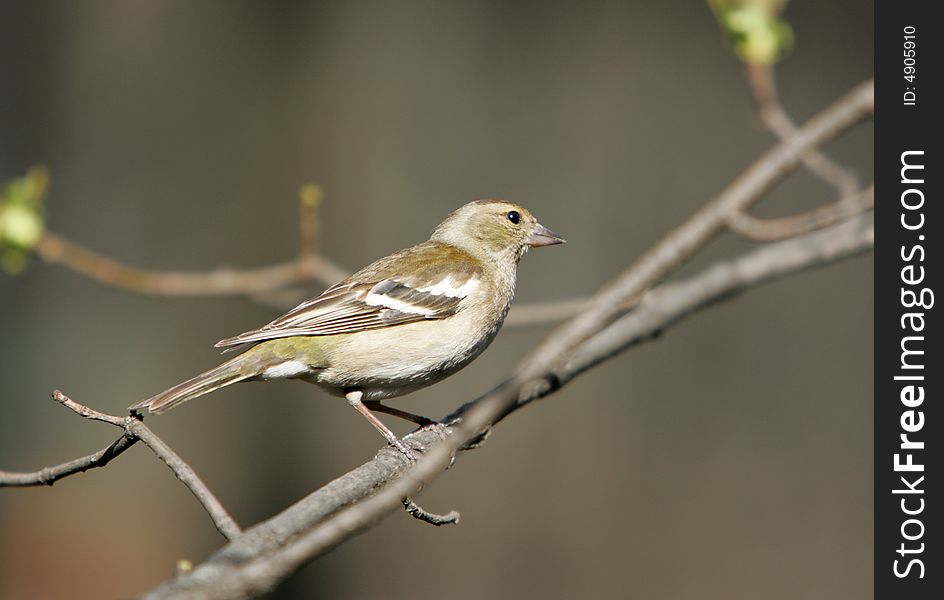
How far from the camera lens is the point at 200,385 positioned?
398 centimetres

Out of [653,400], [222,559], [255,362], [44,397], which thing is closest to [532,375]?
[222,559]

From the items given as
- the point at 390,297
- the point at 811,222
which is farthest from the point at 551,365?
the point at 390,297

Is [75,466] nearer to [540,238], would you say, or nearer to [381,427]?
[381,427]

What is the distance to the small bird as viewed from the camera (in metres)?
4.45

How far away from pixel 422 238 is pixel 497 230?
2.53 meters

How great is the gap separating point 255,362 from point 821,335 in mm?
5139

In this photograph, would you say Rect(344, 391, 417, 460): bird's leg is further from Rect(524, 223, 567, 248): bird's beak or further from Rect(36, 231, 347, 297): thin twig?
Rect(524, 223, 567, 248): bird's beak

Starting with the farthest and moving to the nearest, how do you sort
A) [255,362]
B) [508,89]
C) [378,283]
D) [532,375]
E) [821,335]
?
1. [508,89]
2. [821,335]
3. [378,283]
4. [255,362]
5. [532,375]

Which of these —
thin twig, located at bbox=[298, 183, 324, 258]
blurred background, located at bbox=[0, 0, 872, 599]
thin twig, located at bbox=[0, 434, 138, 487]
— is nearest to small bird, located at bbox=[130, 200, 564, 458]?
thin twig, located at bbox=[298, 183, 324, 258]

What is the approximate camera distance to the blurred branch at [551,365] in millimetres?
2035

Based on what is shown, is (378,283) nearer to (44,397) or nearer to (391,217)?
(391,217)

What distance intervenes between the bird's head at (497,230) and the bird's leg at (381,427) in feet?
3.86

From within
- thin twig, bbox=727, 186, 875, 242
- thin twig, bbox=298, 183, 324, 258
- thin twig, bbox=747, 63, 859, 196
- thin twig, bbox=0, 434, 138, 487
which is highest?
thin twig, bbox=747, 63, 859, 196

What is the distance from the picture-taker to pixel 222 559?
91.7 inches
